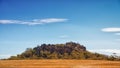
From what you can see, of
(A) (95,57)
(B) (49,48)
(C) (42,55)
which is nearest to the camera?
(A) (95,57)

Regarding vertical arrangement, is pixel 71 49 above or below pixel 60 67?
above

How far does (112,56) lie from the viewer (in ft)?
142

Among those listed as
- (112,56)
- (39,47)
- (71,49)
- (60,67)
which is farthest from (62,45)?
(60,67)

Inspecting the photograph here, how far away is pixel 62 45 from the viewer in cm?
5609

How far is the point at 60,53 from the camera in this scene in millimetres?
52094

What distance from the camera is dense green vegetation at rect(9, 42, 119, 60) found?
47.4 meters

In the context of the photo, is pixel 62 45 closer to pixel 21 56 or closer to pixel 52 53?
pixel 52 53

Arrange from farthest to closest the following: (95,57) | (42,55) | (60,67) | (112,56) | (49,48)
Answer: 1. (49,48)
2. (42,55)
3. (95,57)
4. (112,56)
5. (60,67)

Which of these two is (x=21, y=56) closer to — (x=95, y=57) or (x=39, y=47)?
(x=39, y=47)

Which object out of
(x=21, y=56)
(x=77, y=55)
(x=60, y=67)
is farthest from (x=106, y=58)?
(x=60, y=67)

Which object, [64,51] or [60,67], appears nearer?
[60,67]

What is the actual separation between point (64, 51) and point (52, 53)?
245 cm

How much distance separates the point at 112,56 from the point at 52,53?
1306cm

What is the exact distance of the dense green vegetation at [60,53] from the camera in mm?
47406
